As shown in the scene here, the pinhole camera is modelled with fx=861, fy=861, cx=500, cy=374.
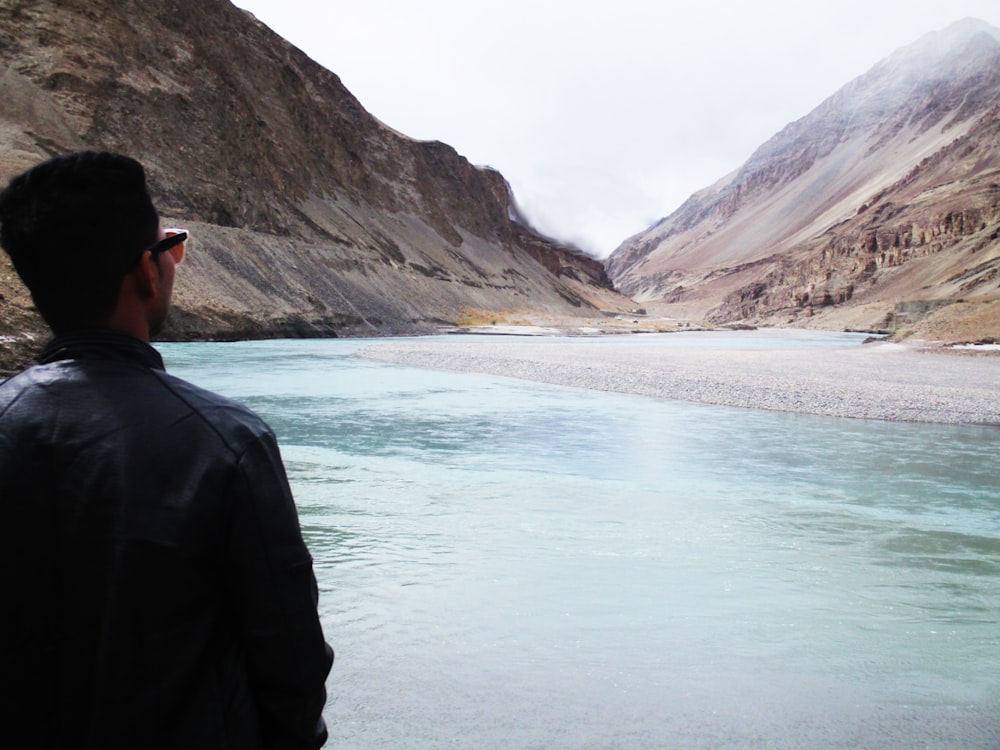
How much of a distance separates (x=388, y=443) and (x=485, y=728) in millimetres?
8969

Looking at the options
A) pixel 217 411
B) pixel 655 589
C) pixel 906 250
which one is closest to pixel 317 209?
pixel 655 589

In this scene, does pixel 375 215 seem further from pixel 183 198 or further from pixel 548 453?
pixel 548 453

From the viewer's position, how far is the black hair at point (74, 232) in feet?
5.57

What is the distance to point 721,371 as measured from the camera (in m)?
25.6

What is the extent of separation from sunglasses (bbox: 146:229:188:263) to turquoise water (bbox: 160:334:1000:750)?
9.65ft

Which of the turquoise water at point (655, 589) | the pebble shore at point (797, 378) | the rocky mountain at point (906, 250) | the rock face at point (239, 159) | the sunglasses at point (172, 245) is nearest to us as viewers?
the sunglasses at point (172, 245)

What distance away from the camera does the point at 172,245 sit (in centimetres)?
180

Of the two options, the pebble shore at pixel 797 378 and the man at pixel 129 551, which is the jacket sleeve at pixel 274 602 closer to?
the man at pixel 129 551

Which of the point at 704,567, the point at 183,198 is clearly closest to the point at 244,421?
the point at 704,567

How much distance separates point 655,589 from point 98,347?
211 inches

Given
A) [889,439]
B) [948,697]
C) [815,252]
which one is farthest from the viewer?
[815,252]

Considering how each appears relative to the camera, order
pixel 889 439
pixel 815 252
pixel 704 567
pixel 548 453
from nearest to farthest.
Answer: pixel 704 567 → pixel 548 453 → pixel 889 439 → pixel 815 252

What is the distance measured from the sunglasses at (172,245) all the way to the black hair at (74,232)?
37mm

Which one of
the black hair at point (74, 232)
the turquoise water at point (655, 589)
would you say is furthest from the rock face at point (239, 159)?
the black hair at point (74, 232)
